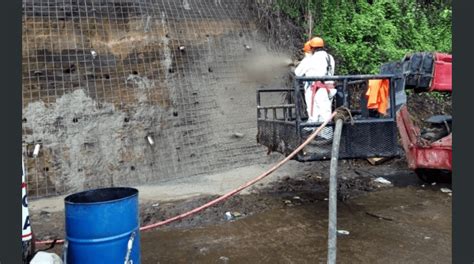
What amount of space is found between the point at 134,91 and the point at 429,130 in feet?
17.5

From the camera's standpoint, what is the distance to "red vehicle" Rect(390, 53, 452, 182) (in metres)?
5.15

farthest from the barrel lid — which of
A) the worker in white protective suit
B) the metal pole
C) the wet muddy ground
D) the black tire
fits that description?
the black tire

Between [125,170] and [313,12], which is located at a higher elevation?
[313,12]

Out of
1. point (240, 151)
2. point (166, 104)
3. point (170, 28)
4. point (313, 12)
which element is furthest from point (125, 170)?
point (313, 12)

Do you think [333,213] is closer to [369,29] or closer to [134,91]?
[134,91]

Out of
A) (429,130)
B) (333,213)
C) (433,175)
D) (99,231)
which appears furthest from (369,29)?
(99,231)

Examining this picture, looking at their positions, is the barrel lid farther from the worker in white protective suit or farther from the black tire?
the black tire

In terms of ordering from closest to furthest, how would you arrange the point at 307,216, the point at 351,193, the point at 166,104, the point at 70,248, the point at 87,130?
the point at 70,248, the point at 307,216, the point at 351,193, the point at 87,130, the point at 166,104

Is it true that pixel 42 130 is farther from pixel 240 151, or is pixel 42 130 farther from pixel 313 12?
pixel 313 12

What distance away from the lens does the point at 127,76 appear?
25.3ft

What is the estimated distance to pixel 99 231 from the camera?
3.16 meters

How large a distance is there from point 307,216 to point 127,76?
4226mm

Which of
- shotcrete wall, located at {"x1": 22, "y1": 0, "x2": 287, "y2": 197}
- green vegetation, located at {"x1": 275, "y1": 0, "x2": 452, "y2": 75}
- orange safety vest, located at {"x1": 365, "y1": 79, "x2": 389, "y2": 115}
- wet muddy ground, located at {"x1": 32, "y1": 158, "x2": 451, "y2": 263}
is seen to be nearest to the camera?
wet muddy ground, located at {"x1": 32, "y1": 158, "x2": 451, "y2": 263}

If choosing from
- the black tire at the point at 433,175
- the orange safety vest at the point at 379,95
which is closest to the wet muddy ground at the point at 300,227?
the black tire at the point at 433,175
